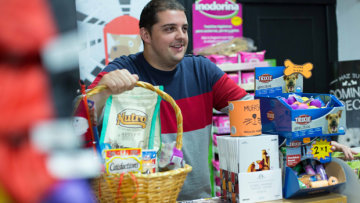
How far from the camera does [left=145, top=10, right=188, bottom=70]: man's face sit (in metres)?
2.11

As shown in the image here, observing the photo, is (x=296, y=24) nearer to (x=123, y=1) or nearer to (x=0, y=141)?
(x=123, y=1)

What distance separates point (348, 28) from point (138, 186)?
4.38 metres

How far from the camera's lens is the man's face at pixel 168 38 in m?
2.11

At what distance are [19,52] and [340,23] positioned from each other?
16.2 feet

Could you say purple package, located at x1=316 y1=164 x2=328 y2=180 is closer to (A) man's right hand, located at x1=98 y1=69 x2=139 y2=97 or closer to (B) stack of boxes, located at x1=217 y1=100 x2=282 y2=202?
(B) stack of boxes, located at x1=217 y1=100 x2=282 y2=202

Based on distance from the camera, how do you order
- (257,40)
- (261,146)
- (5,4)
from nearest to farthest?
1. (5,4)
2. (261,146)
3. (257,40)

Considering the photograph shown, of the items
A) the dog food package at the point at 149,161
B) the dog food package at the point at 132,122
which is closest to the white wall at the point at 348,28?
the dog food package at the point at 132,122

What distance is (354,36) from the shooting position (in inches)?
187

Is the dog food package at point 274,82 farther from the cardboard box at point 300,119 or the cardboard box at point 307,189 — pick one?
the cardboard box at point 307,189

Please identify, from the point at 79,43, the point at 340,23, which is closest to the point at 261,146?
the point at 79,43

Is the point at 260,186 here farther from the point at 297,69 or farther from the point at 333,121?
the point at 297,69

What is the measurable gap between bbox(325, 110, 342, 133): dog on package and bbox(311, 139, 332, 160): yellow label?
0.06m

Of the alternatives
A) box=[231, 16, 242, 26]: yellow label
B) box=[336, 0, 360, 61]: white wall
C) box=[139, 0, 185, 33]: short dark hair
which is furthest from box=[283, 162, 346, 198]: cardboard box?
box=[336, 0, 360, 61]: white wall

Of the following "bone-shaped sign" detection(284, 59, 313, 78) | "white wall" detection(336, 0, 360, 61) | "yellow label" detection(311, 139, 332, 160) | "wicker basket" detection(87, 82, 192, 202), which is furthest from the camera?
"white wall" detection(336, 0, 360, 61)
